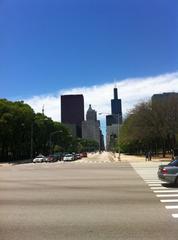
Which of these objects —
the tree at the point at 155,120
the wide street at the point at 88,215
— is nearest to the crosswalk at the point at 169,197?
the wide street at the point at 88,215

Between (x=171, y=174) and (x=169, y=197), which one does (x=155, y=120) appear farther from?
(x=169, y=197)

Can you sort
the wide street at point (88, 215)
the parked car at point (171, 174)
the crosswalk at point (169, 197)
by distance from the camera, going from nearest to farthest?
the wide street at point (88, 215)
the crosswalk at point (169, 197)
the parked car at point (171, 174)

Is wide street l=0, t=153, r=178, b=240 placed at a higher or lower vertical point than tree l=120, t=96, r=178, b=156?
lower

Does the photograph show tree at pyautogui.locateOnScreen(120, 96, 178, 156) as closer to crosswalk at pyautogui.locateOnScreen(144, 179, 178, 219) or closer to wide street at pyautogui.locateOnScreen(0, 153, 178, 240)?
crosswalk at pyautogui.locateOnScreen(144, 179, 178, 219)

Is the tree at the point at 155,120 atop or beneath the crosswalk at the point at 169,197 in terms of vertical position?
atop

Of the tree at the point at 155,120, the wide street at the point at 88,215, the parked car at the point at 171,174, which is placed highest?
the tree at the point at 155,120

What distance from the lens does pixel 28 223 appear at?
483 inches

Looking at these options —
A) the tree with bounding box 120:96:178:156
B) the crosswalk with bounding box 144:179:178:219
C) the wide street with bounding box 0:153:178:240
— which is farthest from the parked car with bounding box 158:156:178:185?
the tree with bounding box 120:96:178:156

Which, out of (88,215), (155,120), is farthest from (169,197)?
(155,120)

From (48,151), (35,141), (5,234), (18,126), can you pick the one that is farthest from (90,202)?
(48,151)

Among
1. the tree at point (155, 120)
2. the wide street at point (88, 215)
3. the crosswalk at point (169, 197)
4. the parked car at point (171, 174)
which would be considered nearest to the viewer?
the wide street at point (88, 215)

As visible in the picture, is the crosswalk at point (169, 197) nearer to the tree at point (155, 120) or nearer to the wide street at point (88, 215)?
the wide street at point (88, 215)

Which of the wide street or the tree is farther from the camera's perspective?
the tree

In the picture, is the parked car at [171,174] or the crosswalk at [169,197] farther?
the parked car at [171,174]
